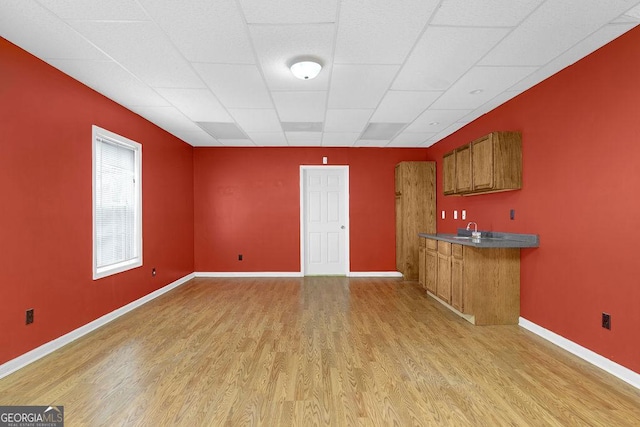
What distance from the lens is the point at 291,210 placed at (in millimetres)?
6301

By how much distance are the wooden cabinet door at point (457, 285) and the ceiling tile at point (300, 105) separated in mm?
2475

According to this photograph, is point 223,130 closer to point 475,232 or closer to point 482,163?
point 482,163

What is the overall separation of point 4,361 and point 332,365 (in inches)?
97.8

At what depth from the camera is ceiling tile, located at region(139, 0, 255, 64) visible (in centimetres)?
209

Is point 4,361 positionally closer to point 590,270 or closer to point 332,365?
point 332,365

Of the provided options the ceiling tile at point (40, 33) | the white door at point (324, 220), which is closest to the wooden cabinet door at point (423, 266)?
the white door at point (324, 220)

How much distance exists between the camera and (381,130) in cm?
507

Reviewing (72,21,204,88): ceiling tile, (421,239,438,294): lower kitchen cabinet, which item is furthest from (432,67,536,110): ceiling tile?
(72,21,204,88): ceiling tile

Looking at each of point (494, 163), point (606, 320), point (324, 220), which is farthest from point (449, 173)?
point (606, 320)

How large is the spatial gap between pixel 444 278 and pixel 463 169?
149 cm

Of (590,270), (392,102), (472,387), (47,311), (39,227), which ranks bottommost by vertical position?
(472,387)

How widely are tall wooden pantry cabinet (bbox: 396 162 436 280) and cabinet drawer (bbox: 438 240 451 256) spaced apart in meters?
1.41

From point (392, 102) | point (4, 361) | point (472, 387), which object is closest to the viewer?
point (472, 387)

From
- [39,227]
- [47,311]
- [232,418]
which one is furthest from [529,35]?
[47,311]
